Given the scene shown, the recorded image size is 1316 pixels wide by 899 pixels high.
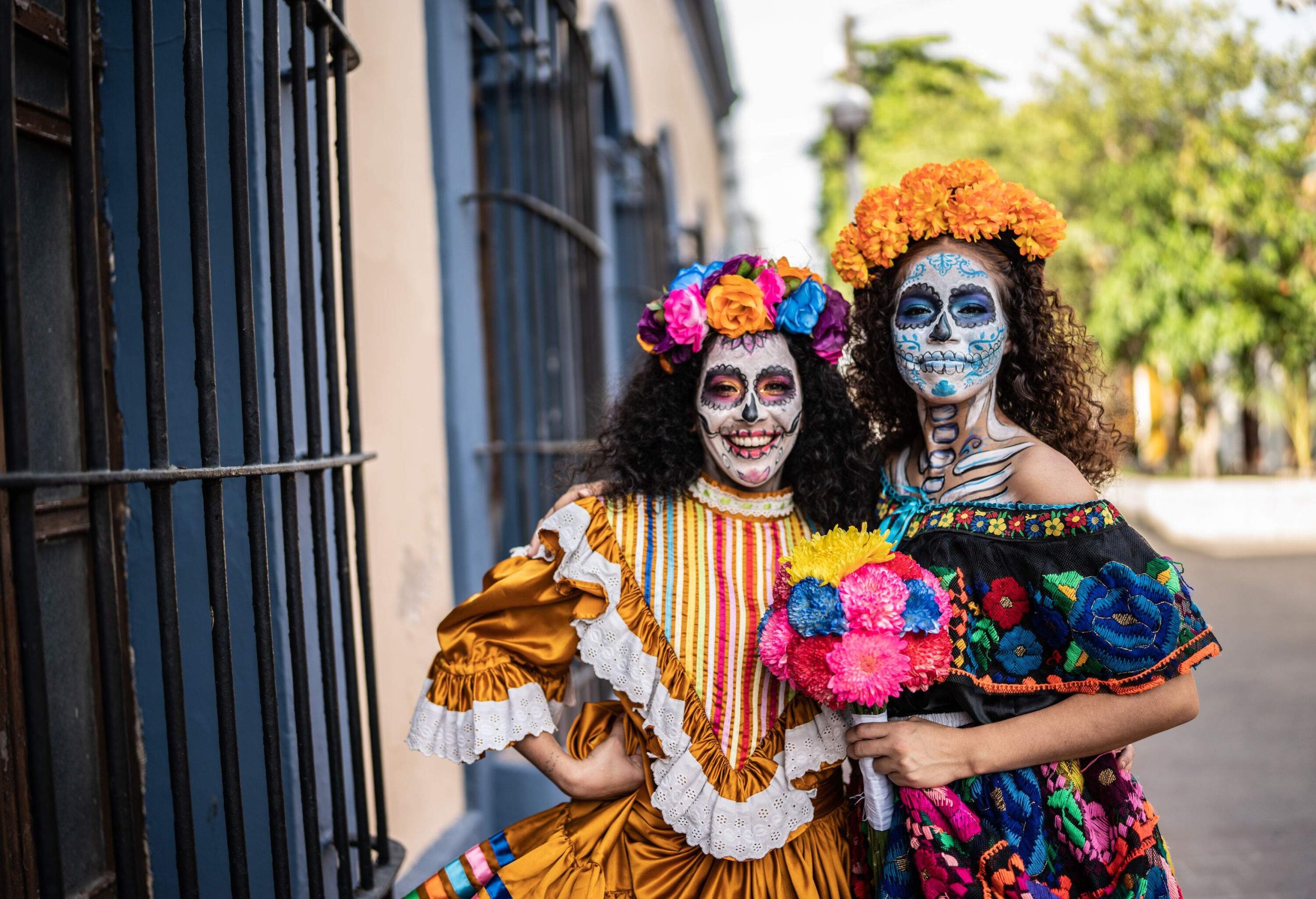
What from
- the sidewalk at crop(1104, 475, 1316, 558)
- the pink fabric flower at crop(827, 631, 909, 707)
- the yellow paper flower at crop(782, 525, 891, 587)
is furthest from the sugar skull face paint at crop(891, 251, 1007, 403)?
the sidewalk at crop(1104, 475, 1316, 558)

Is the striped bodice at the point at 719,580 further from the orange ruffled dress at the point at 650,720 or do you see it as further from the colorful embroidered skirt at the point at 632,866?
the colorful embroidered skirt at the point at 632,866

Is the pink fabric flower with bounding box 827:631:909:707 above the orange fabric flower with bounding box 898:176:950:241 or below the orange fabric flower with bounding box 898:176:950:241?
below

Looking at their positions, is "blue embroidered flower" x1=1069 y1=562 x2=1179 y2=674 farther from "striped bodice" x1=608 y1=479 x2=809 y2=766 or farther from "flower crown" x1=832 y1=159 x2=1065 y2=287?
"flower crown" x1=832 y1=159 x2=1065 y2=287

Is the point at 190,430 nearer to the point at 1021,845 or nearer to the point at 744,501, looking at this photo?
the point at 744,501

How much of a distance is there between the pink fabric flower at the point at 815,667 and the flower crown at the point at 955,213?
0.84 meters

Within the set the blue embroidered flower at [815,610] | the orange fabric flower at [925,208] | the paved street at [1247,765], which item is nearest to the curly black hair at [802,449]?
the orange fabric flower at [925,208]

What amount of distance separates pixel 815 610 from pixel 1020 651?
0.43 meters

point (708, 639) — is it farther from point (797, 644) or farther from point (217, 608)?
point (217, 608)

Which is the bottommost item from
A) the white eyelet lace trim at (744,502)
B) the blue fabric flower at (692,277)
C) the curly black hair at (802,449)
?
the white eyelet lace trim at (744,502)

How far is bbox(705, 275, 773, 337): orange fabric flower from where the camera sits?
86.4 inches

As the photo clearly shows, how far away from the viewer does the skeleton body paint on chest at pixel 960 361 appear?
2.08 metres

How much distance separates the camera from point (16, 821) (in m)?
1.94

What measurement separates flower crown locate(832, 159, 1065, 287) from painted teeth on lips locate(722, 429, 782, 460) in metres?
0.43

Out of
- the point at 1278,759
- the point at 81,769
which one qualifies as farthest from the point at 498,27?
the point at 1278,759
